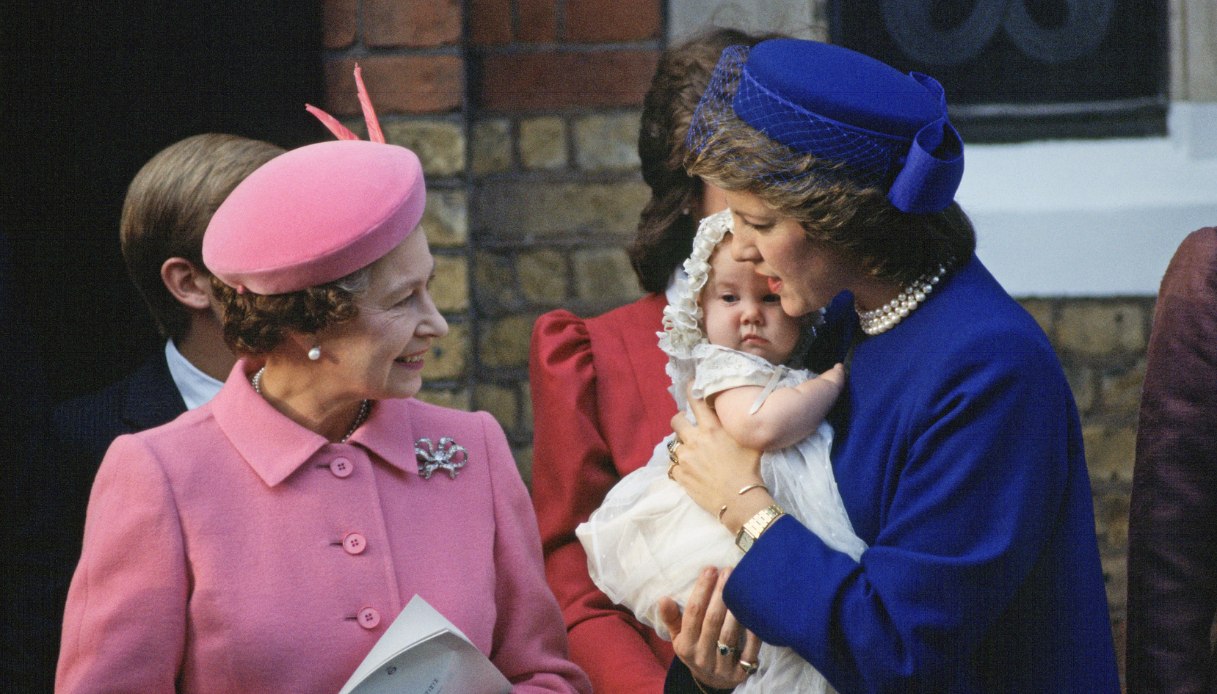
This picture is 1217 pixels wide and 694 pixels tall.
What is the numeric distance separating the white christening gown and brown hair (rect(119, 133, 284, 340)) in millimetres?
1033

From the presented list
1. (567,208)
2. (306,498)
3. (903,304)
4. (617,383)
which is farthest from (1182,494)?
(567,208)

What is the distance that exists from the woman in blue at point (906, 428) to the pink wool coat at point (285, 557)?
388 millimetres

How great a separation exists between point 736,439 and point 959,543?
48 cm

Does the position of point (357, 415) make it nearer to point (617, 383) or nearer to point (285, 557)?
point (285, 557)

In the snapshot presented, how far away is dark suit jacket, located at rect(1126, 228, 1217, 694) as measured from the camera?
231cm

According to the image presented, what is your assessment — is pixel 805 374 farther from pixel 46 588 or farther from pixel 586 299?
pixel 586 299

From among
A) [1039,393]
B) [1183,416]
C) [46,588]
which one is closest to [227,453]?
[46,588]

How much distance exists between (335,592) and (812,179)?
0.93 m

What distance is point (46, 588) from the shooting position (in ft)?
8.04

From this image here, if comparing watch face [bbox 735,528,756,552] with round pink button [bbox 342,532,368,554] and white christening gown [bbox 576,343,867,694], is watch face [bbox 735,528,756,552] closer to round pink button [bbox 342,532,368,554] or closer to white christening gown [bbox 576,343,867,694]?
white christening gown [bbox 576,343,867,694]

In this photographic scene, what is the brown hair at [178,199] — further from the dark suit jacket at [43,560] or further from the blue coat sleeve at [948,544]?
the blue coat sleeve at [948,544]

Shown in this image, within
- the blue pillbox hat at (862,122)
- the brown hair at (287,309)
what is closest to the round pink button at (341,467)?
the brown hair at (287,309)

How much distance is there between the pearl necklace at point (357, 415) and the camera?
222 centimetres

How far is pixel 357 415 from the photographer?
226 cm
